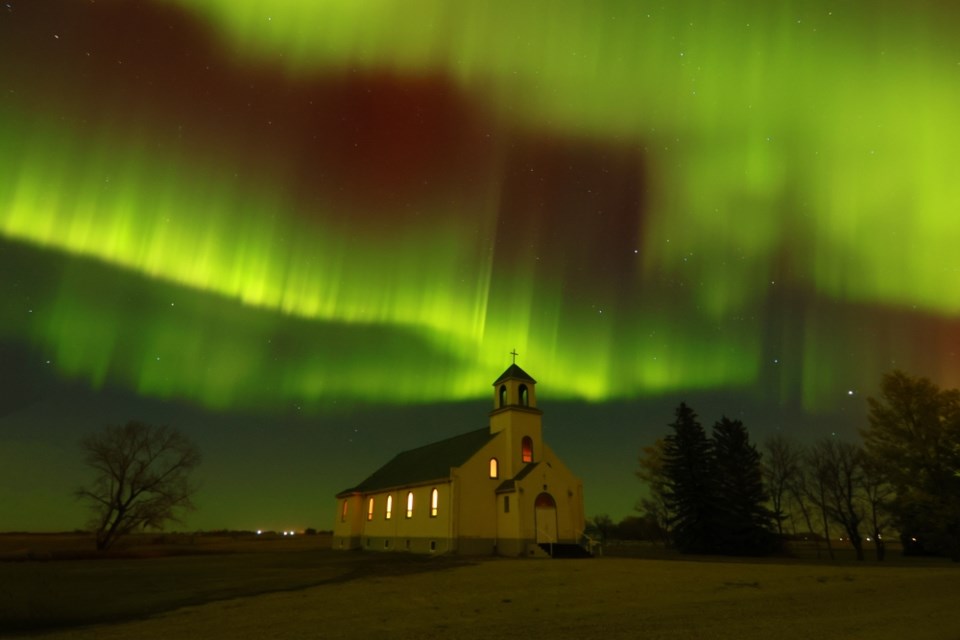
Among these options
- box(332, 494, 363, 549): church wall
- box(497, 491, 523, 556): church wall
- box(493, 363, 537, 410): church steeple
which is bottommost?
box(332, 494, 363, 549): church wall

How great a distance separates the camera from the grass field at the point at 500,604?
1122 centimetres

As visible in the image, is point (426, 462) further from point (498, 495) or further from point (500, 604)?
point (500, 604)

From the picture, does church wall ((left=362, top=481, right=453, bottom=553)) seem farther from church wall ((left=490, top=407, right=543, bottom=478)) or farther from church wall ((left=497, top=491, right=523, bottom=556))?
church wall ((left=490, top=407, right=543, bottom=478))

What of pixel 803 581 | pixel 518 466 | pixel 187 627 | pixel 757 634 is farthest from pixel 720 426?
pixel 187 627

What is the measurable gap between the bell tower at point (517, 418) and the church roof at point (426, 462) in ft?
4.89

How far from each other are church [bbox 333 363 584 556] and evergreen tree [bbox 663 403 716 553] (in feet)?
38.1

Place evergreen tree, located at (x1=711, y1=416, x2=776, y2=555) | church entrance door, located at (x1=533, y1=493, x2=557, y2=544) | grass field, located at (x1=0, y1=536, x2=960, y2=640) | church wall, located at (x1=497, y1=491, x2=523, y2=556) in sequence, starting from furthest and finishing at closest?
1. evergreen tree, located at (x1=711, y1=416, x2=776, y2=555)
2. church entrance door, located at (x1=533, y1=493, x2=557, y2=544)
3. church wall, located at (x1=497, y1=491, x2=523, y2=556)
4. grass field, located at (x1=0, y1=536, x2=960, y2=640)

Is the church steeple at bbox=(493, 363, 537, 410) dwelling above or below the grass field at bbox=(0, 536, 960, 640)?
above

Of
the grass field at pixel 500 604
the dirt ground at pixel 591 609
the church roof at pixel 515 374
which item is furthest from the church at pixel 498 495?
the dirt ground at pixel 591 609

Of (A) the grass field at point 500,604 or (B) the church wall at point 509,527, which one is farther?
(B) the church wall at point 509,527

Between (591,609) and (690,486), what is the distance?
3329cm

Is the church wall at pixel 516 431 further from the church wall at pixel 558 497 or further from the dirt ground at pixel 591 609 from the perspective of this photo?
the dirt ground at pixel 591 609

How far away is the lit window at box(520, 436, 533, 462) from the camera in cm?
3744

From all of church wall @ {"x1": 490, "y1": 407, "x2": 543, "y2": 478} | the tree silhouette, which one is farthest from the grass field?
the tree silhouette
